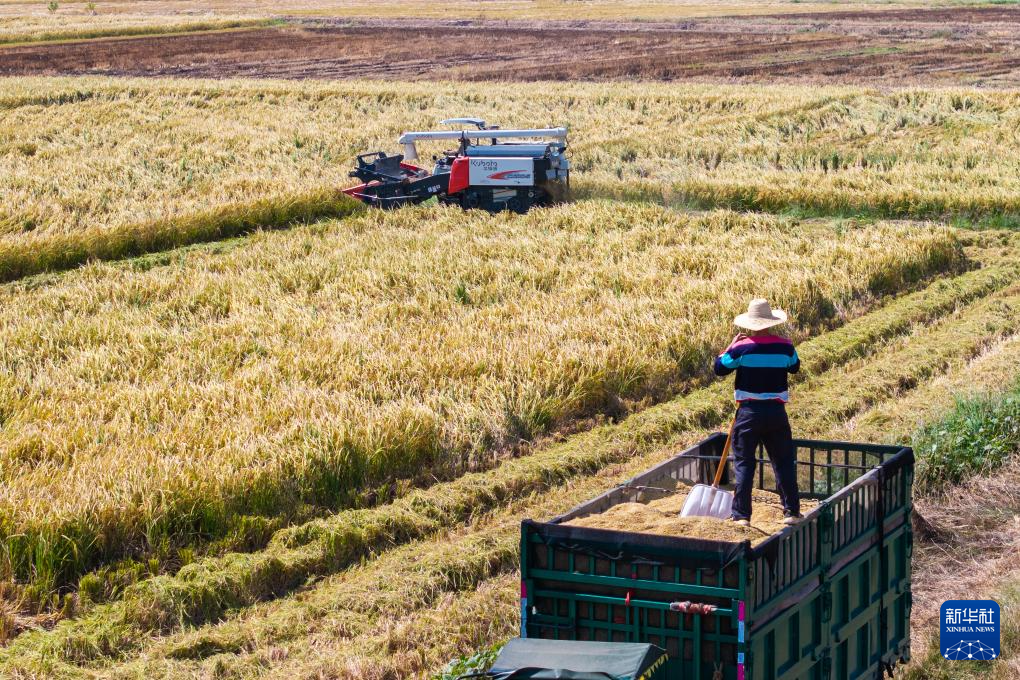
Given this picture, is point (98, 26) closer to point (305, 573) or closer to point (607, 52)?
point (607, 52)

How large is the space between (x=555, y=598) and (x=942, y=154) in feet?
76.0

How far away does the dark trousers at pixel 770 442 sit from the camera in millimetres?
6719

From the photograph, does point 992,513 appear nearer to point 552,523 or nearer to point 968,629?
point 968,629

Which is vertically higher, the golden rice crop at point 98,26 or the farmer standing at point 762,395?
the golden rice crop at point 98,26

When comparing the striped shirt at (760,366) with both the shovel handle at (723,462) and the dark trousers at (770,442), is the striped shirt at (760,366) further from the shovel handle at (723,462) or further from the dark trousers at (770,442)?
the shovel handle at (723,462)

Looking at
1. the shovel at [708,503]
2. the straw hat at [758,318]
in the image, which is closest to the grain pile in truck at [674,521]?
the shovel at [708,503]

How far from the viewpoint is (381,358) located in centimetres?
1284

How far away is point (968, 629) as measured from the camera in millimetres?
7336

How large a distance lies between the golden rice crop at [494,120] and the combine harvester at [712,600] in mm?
15946

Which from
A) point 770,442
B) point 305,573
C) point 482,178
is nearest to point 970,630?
point 770,442

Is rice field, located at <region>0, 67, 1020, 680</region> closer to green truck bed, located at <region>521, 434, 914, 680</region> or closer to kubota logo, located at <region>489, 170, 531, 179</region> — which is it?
kubota logo, located at <region>489, 170, 531, 179</region>

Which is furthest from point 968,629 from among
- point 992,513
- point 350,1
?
point 350,1

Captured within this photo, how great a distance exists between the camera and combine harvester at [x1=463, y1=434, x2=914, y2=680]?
217 inches

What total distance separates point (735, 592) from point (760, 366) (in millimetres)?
1686
